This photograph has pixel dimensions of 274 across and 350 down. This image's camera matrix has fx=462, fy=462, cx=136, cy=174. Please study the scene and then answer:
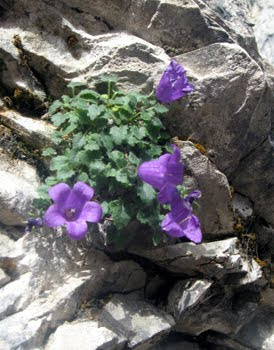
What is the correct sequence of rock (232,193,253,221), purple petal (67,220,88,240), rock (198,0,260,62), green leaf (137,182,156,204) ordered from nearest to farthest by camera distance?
1. purple petal (67,220,88,240)
2. green leaf (137,182,156,204)
3. rock (232,193,253,221)
4. rock (198,0,260,62)

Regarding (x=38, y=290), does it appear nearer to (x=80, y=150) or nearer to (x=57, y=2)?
(x=80, y=150)

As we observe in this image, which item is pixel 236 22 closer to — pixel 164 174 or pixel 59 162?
pixel 164 174

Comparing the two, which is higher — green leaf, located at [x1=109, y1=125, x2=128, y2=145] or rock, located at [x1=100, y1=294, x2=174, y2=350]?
green leaf, located at [x1=109, y1=125, x2=128, y2=145]

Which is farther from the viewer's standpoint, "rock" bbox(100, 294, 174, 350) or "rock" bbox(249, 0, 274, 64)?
"rock" bbox(249, 0, 274, 64)

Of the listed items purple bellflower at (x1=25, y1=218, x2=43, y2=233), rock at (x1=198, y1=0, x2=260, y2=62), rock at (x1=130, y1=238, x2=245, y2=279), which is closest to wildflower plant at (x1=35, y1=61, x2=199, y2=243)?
purple bellflower at (x1=25, y1=218, x2=43, y2=233)

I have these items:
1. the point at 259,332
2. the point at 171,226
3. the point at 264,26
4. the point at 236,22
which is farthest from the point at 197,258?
the point at 264,26

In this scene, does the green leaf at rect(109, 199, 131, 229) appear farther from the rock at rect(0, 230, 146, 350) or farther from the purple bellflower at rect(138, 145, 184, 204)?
the rock at rect(0, 230, 146, 350)

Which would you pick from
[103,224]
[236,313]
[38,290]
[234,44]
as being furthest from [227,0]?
[38,290]
